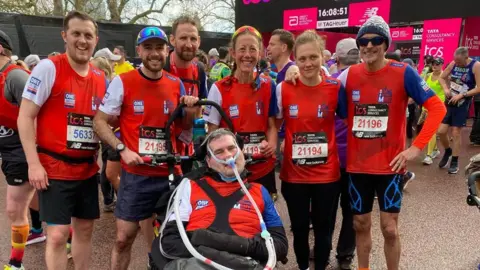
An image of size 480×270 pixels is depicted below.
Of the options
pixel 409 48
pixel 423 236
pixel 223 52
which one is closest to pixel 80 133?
pixel 423 236

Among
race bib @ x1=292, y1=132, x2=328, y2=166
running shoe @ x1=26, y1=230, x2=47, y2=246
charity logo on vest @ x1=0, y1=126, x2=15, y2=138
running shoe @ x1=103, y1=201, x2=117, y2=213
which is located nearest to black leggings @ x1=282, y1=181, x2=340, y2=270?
race bib @ x1=292, y1=132, x2=328, y2=166

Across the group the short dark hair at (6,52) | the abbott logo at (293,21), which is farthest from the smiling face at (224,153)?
the abbott logo at (293,21)

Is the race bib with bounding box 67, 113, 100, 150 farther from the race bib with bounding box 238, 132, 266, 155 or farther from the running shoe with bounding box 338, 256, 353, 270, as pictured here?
the running shoe with bounding box 338, 256, 353, 270

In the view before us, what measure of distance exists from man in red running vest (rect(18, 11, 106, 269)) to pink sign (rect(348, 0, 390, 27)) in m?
11.0

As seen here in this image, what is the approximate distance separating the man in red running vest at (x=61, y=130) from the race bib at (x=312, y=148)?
1420mm

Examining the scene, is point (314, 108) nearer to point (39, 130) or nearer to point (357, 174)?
point (357, 174)

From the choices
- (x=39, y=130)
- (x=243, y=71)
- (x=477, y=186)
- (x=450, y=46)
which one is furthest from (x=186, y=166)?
(x=450, y=46)

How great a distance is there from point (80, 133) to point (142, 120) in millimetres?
406

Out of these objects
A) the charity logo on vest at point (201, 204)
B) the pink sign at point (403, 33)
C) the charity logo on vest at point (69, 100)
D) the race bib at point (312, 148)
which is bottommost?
the charity logo on vest at point (201, 204)

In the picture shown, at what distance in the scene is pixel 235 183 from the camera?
2.30m

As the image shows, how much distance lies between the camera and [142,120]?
8.60ft

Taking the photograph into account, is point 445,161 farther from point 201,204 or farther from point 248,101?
point 201,204

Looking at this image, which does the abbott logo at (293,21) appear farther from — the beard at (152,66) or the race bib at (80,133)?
the race bib at (80,133)

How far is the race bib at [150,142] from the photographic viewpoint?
2.61 meters
